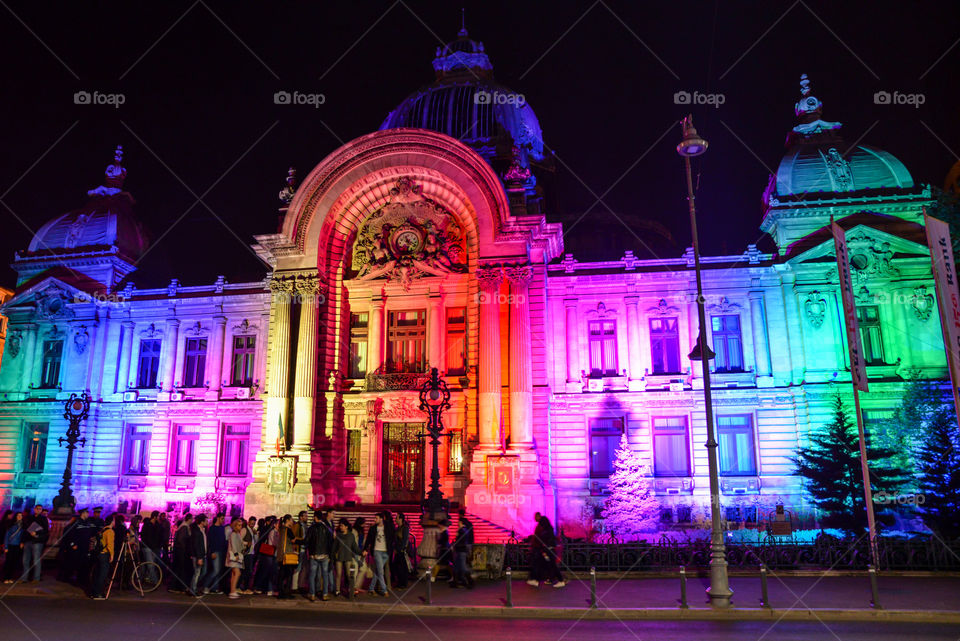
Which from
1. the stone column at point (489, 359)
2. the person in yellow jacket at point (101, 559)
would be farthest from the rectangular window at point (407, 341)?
the person in yellow jacket at point (101, 559)

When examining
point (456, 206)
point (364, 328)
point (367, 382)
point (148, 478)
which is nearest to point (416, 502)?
point (367, 382)

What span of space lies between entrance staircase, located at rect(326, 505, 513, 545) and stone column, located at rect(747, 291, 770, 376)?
14.5 m

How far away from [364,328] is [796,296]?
2031 cm

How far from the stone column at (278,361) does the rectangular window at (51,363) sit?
15646mm

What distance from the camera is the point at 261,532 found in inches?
675

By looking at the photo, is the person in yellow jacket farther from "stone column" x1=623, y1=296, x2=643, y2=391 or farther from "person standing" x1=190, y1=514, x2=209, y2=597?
"stone column" x1=623, y1=296, x2=643, y2=391

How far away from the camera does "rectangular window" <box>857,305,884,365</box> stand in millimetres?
30594

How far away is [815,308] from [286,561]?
25597 mm

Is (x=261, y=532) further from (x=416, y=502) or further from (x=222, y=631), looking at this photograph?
(x=416, y=502)

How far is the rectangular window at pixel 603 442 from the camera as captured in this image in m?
31.6

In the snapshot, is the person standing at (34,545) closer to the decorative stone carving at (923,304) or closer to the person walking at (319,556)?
the person walking at (319,556)

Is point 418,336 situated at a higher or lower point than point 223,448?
higher

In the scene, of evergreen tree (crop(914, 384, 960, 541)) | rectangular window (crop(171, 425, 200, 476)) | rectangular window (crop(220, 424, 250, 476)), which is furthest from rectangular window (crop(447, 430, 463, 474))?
evergreen tree (crop(914, 384, 960, 541))

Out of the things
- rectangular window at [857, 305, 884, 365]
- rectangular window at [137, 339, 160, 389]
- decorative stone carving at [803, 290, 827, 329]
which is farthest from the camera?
rectangular window at [137, 339, 160, 389]
